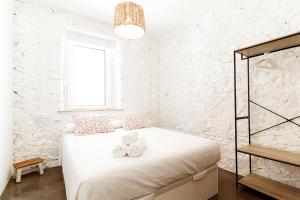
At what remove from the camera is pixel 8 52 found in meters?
2.12

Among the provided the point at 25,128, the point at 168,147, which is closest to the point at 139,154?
the point at 168,147

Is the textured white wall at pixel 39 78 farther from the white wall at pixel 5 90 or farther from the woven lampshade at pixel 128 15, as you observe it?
the woven lampshade at pixel 128 15

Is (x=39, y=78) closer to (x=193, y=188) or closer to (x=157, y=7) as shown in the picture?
(x=157, y=7)

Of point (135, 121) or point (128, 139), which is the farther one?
point (135, 121)

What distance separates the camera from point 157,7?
2.65 metres

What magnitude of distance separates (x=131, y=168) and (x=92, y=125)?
154cm

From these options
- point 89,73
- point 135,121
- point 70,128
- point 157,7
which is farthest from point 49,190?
point 157,7

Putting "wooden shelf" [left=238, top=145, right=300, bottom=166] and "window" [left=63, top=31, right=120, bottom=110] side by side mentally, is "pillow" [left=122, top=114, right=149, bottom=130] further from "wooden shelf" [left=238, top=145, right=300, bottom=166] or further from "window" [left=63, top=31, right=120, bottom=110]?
"wooden shelf" [left=238, top=145, right=300, bottom=166]

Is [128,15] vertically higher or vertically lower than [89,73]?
higher

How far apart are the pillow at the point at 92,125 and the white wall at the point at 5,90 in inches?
31.9

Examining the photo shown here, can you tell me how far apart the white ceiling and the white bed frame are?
2.34m

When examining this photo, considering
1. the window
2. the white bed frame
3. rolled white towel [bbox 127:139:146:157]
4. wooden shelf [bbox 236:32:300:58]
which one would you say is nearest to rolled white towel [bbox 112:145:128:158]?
rolled white towel [bbox 127:139:146:157]

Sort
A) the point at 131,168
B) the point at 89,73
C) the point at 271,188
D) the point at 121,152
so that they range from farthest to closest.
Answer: the point at 89,73, the point at 271,188, the point at 121,152, the point at 131,168

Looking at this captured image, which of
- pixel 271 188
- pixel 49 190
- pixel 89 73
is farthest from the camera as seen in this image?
pixel 89 73
